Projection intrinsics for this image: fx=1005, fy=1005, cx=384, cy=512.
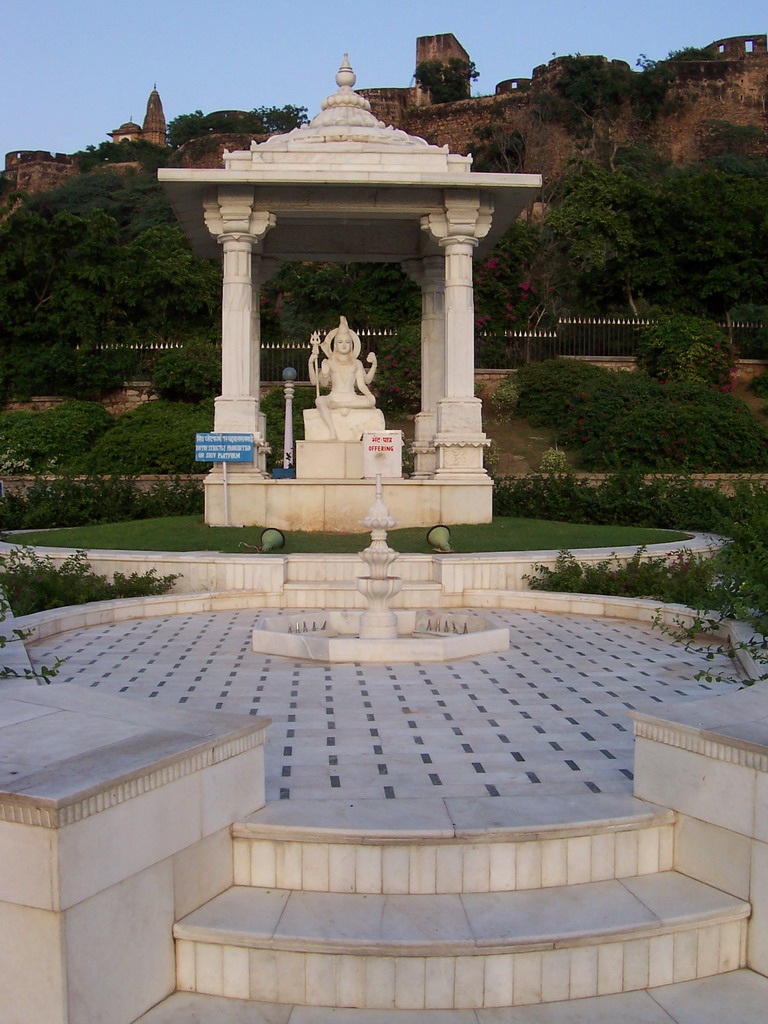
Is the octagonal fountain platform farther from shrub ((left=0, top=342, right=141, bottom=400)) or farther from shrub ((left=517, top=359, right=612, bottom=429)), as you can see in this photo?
shrub ((left=0, top=342, right=141, bottom=400))

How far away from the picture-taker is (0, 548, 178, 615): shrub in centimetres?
938

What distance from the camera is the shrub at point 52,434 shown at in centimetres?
2214

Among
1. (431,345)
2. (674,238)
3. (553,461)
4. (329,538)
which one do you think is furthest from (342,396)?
(674,238)

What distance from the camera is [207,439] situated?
559 inches

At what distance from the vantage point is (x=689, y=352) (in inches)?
977

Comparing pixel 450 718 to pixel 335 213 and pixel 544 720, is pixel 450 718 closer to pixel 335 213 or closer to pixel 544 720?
pixel 544 720

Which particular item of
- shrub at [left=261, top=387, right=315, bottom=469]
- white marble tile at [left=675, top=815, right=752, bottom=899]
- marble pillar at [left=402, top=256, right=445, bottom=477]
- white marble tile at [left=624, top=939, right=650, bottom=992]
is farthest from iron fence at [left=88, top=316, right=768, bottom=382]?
white marble tile at [left=624, top=939, right=650, bottom=992]

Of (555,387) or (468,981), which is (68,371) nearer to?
(555,387)

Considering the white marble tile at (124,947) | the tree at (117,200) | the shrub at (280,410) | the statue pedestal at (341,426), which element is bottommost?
the white marble tile at (124,947)

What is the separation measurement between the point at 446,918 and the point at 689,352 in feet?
75.6

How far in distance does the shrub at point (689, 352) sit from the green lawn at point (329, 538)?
1230 cm

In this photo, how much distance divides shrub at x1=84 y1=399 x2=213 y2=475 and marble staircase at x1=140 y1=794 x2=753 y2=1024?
1761cm

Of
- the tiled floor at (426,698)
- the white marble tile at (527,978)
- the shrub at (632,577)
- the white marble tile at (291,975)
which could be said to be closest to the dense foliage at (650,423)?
the shrub at (632,577)

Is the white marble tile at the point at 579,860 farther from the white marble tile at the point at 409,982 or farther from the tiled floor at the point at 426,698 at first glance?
the white marble tile at the point at 409,982
